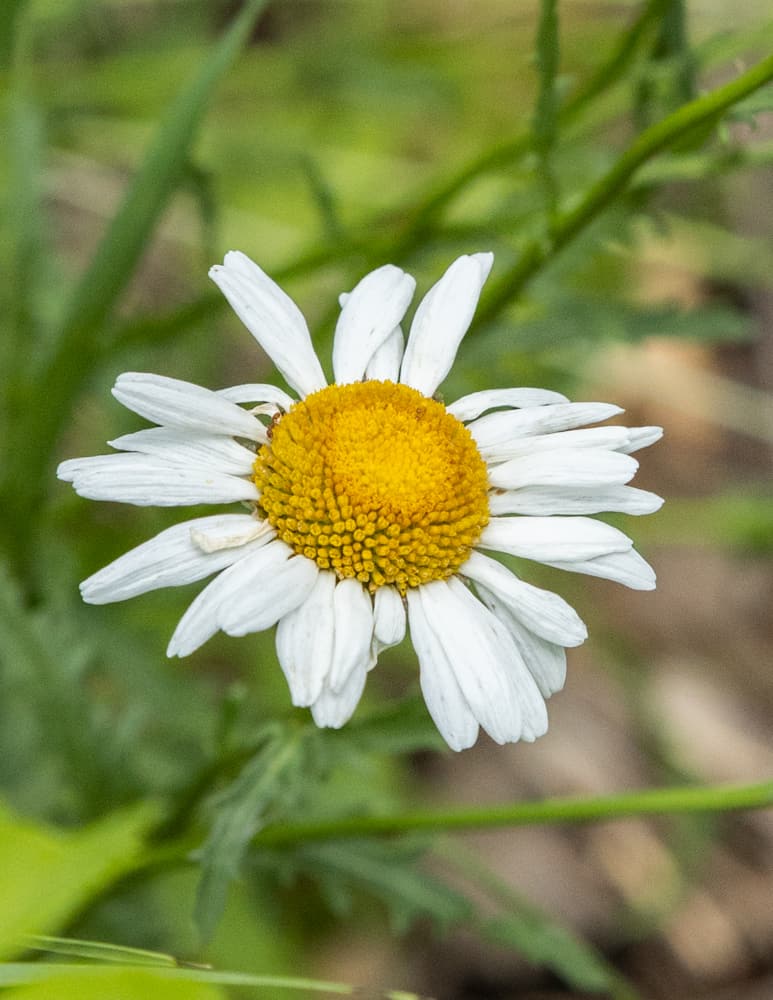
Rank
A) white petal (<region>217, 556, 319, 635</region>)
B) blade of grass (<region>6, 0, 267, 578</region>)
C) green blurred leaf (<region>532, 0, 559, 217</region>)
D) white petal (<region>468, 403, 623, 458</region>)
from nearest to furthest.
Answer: white petal (<region>217, 556, 319, 635</region>) → white petal (<region>468, 403, 623, 458</region>) → green blurred leaf (<region>532, 0, 559, 217</region>) → blade of grass (<region>6, 0, 267, 578</region>)

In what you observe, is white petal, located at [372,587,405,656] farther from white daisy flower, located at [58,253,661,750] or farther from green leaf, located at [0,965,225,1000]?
green leaf, located at [0,965,225,1000]

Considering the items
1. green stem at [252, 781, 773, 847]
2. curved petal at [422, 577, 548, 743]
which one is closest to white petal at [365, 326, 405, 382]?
curved petal at [422, 577, 548, 743]

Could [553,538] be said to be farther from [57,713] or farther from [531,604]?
[57,713]

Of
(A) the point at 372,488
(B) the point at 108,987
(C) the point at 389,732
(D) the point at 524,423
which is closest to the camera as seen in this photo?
(B) the point at 108,987

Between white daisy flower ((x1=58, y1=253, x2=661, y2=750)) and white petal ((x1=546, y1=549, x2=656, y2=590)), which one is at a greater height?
white daisy flower ((x1=58, y1=253, x2=661, y2=750))

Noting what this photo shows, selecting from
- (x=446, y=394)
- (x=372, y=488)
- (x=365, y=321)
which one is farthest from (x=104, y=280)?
(x=372, y=488)

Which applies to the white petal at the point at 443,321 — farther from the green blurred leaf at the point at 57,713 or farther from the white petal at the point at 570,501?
the green blurred leaf at the point at 57,713

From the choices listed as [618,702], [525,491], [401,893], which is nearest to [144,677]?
[401,893]
